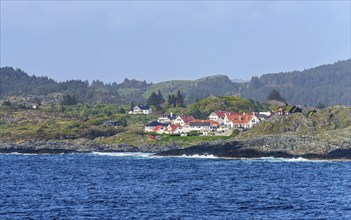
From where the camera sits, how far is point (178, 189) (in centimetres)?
7531

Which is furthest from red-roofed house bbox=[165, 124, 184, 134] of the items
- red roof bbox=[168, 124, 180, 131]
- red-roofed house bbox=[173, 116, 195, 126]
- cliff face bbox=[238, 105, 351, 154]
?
cliff face bbox=[238, 105, 351, 154]

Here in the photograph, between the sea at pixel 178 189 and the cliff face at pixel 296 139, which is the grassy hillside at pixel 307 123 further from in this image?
the sea at pixel 178 189

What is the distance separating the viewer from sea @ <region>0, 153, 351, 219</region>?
58.1 meters

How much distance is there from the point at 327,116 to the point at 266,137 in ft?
71.6

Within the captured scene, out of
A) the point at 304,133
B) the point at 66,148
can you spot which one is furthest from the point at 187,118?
the point at 304,133

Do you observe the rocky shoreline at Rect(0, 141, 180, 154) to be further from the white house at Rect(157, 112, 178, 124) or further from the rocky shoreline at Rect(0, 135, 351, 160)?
the white house at Rect(157, 112, 178, 124)

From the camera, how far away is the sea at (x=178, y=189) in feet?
191

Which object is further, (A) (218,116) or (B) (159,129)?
(A) (218,116)

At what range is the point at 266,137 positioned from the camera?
12838 cm

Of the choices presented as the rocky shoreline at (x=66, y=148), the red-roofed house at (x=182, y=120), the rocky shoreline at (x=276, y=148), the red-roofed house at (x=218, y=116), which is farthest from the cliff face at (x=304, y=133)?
the red-roofed house at (x=218, y=116)

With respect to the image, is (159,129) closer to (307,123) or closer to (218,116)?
(218,116)

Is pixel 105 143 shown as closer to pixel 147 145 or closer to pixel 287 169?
pixel 147 145

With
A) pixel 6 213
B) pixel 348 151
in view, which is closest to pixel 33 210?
pixel 6 213

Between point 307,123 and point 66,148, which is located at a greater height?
point 307,123
